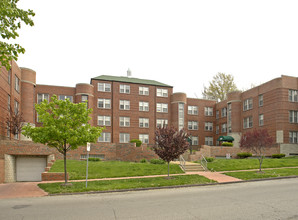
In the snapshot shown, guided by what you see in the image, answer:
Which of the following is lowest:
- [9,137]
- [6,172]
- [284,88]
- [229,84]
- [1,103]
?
[6,172]

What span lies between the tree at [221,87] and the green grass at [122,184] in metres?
38.8

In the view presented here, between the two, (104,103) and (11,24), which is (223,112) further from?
(11,24)

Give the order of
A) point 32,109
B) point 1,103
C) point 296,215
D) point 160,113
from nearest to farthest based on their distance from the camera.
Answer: point 296,215 → point 1,103 → point 32,109 → point 160,113

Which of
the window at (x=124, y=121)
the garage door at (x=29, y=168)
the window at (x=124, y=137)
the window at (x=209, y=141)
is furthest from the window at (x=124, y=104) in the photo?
the garage door at (x=29, y=168)

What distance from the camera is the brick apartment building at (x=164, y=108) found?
112ft

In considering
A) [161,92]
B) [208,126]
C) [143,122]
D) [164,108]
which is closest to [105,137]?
[143,122]

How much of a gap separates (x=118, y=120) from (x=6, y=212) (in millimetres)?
31648

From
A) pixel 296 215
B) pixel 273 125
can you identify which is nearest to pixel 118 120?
pixel 273 125

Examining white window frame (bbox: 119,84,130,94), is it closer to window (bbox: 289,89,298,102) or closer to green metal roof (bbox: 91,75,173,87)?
green metal roof (bbox: 91,75,173,87)

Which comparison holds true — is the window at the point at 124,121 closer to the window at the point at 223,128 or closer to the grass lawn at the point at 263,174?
the window at the point at 223,128

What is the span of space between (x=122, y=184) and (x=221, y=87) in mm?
42948

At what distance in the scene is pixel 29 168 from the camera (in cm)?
2467

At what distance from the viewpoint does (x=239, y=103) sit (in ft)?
139

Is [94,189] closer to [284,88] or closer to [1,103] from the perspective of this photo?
[1,103]
